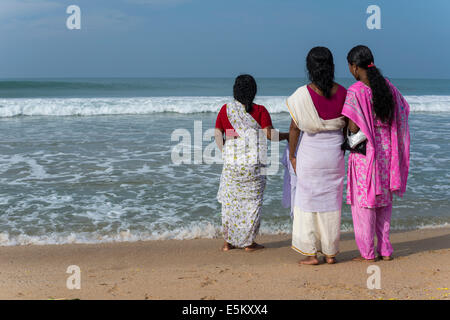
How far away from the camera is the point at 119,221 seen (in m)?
5.01

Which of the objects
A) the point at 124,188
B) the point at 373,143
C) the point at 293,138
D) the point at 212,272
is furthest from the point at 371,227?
the point at 124,188

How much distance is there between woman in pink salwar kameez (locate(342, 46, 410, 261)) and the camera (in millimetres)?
3195

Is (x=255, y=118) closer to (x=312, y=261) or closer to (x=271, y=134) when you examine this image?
(x=271, y=134)

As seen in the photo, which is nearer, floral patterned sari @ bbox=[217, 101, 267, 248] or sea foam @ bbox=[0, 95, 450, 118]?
floral patterned sari @ bbox=[217, 101, 267, 248]

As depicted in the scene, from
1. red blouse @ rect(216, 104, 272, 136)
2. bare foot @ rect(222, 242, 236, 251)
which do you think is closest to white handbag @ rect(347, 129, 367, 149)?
red blouse @ rect(216, 104, 272, 136)

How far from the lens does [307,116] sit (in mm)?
3207

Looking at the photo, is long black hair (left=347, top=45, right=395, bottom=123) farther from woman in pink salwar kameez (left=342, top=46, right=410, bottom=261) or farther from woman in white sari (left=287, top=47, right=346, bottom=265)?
woman in white sari (left=287, top=47, right=346, bottom=265)

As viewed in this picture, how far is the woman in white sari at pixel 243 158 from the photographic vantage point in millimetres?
3791

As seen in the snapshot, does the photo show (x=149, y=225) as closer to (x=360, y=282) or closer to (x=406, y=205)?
(x=360, y=282)

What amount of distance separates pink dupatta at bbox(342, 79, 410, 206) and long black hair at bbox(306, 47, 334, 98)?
176mm

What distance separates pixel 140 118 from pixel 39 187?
9625 mm

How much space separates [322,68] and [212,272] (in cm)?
177

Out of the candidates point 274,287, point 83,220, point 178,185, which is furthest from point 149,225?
point 274,287

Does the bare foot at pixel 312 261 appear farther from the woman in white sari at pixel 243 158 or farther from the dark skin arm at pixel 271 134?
the dark skin arm at pixel 271 134
